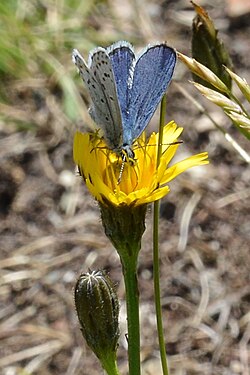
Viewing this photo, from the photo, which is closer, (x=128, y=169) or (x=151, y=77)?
(x=151, y=77)

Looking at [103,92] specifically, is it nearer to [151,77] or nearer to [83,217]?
[151,77]

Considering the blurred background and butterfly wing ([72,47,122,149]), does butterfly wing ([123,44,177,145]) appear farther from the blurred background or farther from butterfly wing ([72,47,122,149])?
the blurred background

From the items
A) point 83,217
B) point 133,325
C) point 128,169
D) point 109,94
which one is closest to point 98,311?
point 133,325

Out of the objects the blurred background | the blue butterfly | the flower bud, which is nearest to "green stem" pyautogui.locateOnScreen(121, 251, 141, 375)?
the flower bud

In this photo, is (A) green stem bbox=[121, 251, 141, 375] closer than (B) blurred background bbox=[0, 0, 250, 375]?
Yes

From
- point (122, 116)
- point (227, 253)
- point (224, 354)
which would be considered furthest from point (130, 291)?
point (227, 253)
